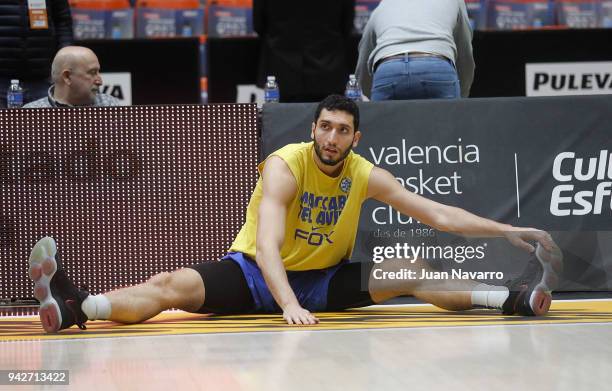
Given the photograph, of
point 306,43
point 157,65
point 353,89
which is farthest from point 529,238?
point 157,65

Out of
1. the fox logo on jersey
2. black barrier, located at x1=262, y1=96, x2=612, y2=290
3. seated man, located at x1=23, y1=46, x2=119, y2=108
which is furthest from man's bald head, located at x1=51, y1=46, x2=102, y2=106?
the fox logo on jersey

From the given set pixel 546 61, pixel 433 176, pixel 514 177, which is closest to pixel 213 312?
pixel 433 176

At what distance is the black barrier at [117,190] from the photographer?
6.38 metres

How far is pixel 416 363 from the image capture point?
12.6 feet

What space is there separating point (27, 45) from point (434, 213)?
3555 millimetres

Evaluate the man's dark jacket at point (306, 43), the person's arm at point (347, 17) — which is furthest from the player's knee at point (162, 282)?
the person's arm at point (347, 17)

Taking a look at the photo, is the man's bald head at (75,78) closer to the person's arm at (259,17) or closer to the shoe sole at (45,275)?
the person's arm at (259,17)

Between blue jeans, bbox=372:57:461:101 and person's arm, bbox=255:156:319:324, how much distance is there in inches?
56.1

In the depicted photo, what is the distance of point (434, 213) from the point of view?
5.52 meters

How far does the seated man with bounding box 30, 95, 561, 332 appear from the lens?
531 centimetres

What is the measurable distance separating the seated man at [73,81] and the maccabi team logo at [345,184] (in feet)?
7.07

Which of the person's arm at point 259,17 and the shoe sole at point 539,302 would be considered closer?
the shoe sole at point 539,302

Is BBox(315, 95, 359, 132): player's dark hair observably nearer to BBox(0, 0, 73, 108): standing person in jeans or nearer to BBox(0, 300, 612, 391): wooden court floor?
BBox(0, 300, 612, 391): wooden court floor

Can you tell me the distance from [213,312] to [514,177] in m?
2.04
